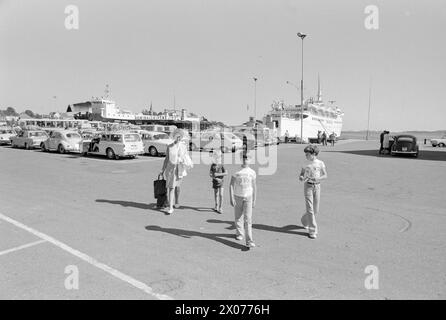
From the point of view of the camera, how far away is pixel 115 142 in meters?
19.7

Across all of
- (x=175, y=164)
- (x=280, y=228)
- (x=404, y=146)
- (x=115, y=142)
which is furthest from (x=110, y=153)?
(x=404, y=146)

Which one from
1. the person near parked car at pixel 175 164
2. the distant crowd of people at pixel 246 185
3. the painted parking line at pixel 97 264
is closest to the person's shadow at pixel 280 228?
the distant crowd of people at pixel 246 185

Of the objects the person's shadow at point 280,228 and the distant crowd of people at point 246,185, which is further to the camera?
the person's shadow at point 280,228

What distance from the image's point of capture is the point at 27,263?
4820mm

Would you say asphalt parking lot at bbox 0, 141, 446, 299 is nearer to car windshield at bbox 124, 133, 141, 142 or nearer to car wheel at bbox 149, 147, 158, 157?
car windshield at bbox 124, 133, 141, 142

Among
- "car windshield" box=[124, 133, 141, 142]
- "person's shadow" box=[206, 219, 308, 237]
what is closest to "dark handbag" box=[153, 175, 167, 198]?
"person's shadow" box=[206, 219, 308, 237]

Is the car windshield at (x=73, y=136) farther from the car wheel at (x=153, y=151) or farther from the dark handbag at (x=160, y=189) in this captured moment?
the dark handbag at (x=160, y=189)

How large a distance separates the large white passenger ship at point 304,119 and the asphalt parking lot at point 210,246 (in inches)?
1470

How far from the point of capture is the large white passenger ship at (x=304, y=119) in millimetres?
50188

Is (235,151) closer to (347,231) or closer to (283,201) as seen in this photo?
(283,201)

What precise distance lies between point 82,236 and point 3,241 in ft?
4.33

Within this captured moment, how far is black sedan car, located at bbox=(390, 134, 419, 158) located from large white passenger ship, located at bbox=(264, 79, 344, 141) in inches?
755

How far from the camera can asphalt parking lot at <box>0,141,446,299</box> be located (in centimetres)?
414

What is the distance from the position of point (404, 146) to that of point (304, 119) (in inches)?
1289
